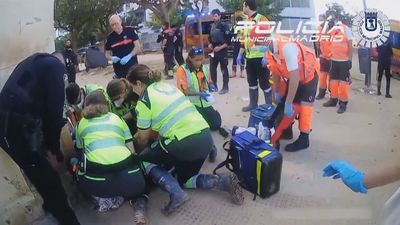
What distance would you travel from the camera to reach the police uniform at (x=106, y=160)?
9.72ft

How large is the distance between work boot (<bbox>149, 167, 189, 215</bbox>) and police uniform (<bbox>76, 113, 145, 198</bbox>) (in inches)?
9.2

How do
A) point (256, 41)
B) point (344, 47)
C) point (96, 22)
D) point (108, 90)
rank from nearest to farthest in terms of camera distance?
point (108, 90) → point (256, 41) → point (344, 47) → point (96, 22)

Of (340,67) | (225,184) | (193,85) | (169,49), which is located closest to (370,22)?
(340,67)

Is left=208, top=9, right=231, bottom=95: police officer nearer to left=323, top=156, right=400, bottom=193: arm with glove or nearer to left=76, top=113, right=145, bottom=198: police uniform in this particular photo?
left=76, top=113, right=145, bottom=198: police uniform

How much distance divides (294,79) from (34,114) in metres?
2.59

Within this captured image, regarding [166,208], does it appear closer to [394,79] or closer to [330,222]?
[330,222]

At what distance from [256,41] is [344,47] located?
1.75 meters

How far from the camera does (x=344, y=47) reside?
659 centimetres

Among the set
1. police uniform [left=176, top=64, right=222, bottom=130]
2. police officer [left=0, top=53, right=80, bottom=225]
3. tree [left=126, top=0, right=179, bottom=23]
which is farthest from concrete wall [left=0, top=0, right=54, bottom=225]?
tree [left=126, top=0, right=179, bottom=23]

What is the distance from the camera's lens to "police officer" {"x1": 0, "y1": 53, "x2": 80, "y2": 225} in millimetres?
2645

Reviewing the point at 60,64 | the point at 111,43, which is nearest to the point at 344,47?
the point at 111,43

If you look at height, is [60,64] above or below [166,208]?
above

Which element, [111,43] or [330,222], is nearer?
[330,222]

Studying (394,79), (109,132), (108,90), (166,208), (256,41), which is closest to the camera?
(109,132)
